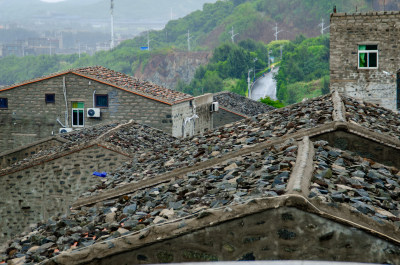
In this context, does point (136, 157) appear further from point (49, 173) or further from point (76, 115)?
point (76, 115)

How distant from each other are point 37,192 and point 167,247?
10221 millimetres

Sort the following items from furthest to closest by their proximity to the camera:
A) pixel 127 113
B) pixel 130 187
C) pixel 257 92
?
pixel 257 92
pixel 127 113
pixel 130 187

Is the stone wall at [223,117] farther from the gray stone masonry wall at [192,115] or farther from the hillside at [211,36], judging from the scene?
the hillside at [211,36]

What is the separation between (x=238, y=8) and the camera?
570ft

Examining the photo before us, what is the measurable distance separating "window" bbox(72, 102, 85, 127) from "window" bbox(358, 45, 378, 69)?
1203 centimetres

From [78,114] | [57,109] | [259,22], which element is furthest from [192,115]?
[259,22]

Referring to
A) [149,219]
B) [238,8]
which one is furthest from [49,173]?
[238,8]

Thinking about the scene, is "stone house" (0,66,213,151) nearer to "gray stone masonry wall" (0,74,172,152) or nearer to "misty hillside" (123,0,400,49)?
"gray stone masonry wall" (0,74,172,152)

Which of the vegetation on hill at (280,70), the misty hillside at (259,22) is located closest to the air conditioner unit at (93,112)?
the vegetation on hill at (280,70)

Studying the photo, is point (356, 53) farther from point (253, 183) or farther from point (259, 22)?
point (259, 22)

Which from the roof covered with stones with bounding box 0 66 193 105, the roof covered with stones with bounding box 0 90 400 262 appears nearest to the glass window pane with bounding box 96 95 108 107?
the roof covered with stones with bounding box 0 66 193 105

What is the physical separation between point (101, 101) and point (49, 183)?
12.5 m

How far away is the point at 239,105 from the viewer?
4497 cm

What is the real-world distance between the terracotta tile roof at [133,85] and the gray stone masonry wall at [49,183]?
36.4ft
